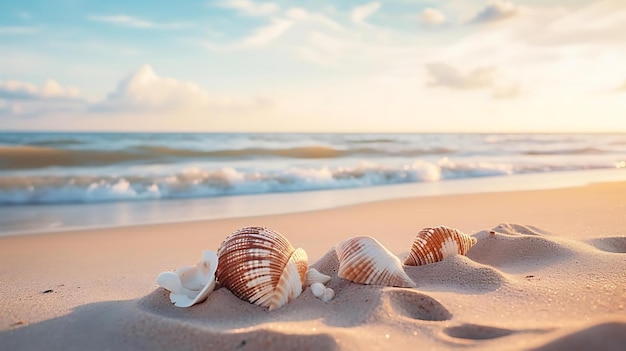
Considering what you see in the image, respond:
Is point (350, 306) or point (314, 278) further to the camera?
point (314, 278)

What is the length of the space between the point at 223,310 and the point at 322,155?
16.1m

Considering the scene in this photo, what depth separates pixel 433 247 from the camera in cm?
277

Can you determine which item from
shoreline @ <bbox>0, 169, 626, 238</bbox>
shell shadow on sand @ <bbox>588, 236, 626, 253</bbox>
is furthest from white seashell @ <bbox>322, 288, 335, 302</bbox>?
shoreline @ <bbox>0, 169, 626, 238</bbox>

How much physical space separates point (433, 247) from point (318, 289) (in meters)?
0.82

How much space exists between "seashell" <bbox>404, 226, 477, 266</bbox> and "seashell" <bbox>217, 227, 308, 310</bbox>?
727 millimetres

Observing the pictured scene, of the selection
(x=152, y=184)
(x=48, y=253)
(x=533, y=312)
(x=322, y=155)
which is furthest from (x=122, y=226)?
(x=322, y=155)

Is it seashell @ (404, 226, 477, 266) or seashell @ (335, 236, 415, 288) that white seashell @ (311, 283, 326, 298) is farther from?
seashell @ (404, 226, 477, 266)

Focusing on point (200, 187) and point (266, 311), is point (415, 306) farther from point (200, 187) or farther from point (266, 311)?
point (200, 187)

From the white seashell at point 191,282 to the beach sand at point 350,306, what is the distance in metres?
0.05

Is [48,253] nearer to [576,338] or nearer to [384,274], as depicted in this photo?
[384,274]

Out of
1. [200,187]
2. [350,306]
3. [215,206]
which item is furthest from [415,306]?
[200,187]

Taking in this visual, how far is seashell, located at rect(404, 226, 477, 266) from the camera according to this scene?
2.77 metres

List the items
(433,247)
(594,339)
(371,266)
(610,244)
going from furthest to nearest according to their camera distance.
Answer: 1. (610,244)
2. (433,247)
3. (371,266)
4. (594,339)

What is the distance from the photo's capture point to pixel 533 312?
6.84 ft
